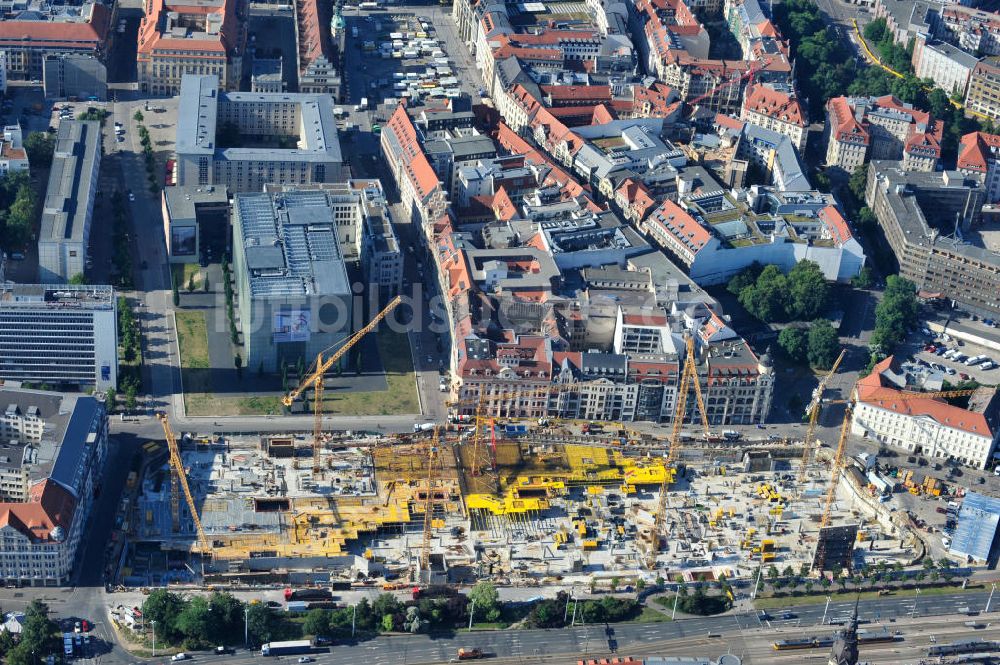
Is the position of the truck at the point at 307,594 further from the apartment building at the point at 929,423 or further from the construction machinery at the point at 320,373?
the apartment building at the point at 929,423

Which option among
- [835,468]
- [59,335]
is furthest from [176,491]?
[835,468]

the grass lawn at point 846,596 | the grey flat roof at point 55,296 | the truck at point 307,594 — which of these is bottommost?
the truck at point 307,594

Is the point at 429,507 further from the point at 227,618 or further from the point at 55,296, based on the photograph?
the point at 55,296

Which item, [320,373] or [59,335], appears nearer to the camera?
[59,335]

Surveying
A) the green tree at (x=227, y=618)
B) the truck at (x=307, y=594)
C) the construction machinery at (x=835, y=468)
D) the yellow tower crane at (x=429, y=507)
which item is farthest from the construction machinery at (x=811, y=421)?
the green tree at (x=227, y=618)

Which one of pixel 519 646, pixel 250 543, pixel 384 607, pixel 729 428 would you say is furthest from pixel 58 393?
pixel 729 428

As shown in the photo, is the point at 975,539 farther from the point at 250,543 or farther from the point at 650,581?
the point at 250,543
